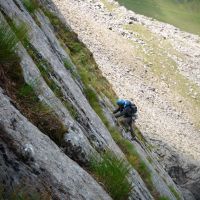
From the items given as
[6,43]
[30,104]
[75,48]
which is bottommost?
[75,48]

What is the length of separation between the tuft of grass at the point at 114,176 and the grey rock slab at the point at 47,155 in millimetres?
729

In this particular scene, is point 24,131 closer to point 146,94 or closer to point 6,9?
point 6,9

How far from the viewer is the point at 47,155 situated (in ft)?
25.6

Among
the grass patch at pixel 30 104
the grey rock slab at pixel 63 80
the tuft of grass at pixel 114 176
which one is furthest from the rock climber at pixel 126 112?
the grass patch at pixel 30 104

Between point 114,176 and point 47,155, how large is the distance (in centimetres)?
209

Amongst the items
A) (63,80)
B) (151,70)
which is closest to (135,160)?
(63,80)

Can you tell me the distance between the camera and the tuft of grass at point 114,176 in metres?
9.38

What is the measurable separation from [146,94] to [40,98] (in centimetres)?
6593

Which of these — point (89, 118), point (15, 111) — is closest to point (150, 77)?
point (89, 118)

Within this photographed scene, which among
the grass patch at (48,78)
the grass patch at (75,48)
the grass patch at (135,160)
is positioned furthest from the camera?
the grass patch at (75,48)

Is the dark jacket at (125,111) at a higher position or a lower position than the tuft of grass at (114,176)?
lower

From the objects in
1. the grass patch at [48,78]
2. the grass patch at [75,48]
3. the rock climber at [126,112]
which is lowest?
the rock climber at [126,112]

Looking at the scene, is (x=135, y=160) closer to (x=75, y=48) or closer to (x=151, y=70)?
(x=75, y=48)

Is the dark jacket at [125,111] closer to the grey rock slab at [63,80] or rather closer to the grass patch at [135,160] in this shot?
the grass patch at [135,160]
